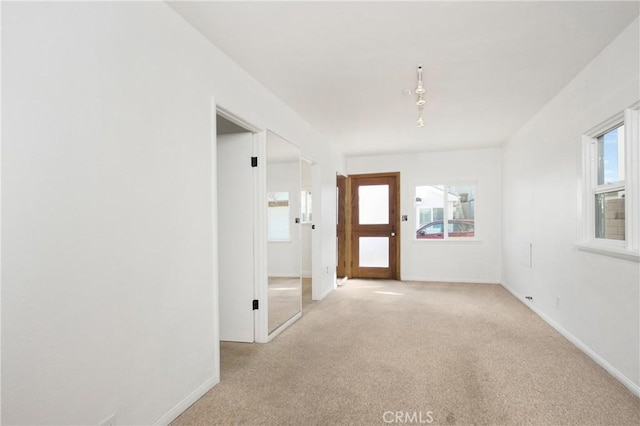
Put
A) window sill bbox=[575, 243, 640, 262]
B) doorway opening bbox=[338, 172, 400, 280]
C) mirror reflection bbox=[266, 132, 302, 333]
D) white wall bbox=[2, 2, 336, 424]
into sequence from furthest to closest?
doorway opening bbox=[338, 172, 400, 280] → mirror reflection bbox=[266, 132, 302, 333] → window sill bbox=[575, 243, 640, 262] → white wall bbox=[2, 2, 336, 424]

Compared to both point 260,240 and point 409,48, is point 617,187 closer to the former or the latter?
point 409,48

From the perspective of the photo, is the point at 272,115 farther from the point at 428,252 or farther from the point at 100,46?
the point at 428,252

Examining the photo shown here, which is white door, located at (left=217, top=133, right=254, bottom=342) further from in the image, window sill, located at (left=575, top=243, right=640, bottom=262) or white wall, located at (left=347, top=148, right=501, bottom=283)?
white wall, located at (left=347, top=148, right=501, bottom=283)

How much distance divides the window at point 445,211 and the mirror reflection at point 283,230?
3.37m

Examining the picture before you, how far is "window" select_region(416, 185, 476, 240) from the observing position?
21.6 feet

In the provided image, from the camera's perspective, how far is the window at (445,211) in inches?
259

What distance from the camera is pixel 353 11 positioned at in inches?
84.7

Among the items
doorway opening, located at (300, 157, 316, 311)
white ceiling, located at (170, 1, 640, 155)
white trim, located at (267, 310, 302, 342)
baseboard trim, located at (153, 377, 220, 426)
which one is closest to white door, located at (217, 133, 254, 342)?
white trim, located at (267, 310, 302, 342)

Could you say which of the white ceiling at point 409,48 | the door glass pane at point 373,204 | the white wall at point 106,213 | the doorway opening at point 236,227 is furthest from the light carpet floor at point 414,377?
the door glass pane at point 373,204

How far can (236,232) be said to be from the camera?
132 inches

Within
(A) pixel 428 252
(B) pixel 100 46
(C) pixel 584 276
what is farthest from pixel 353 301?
(B) pixel 100 46

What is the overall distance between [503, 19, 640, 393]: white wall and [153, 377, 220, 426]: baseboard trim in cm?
281

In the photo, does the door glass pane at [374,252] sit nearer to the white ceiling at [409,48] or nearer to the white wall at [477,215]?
the white wall at [477,215]

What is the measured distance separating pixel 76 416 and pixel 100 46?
5.34 ft
